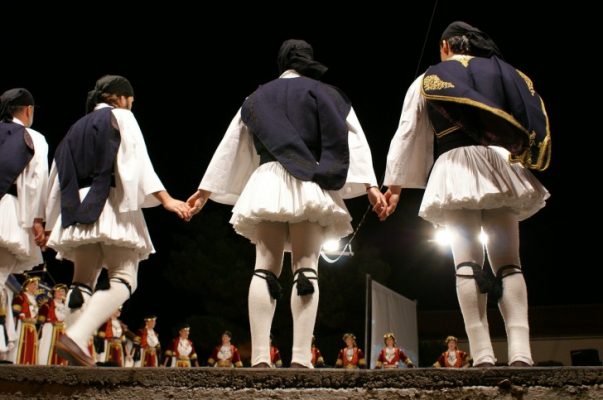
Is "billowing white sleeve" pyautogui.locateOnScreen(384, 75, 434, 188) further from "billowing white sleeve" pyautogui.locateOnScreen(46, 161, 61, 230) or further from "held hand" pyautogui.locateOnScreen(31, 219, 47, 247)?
"held hand" pyautogui.locateOnScreen(31, 219, 47, 247)

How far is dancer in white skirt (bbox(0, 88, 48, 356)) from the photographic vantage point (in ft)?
12.8

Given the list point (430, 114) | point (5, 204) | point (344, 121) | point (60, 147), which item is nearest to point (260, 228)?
point (344, 121)

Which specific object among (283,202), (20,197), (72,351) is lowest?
(72,351)

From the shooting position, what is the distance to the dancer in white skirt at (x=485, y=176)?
3.11 m

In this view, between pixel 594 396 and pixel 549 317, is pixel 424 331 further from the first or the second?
pixel 594 396

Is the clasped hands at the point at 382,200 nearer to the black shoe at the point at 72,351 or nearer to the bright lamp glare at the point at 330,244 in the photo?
the bright lamp glare at the point at 330,244

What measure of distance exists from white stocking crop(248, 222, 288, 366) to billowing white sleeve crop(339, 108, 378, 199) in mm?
439

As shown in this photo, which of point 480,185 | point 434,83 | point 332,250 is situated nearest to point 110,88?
point 434,83

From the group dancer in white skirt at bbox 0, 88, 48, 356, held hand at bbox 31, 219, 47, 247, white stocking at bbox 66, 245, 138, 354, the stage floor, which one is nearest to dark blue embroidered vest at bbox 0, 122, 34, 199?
dancer in white skirt at bbox 0, 88, 48, 356

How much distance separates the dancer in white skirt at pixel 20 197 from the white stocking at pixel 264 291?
1406 mm

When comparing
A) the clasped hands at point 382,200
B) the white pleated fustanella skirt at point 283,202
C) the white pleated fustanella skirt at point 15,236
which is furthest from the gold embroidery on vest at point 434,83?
the white pleated fustanella skirt at point 15,236

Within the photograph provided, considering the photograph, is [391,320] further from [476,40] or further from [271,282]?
[271,282]

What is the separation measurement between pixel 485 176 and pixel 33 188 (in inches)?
101

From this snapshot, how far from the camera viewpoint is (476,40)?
11.8ft
